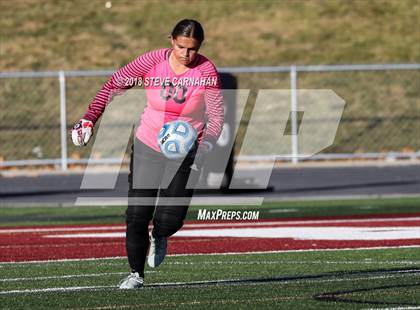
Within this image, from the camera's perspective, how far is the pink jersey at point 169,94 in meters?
9.07

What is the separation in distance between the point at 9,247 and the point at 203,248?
2.04 metres

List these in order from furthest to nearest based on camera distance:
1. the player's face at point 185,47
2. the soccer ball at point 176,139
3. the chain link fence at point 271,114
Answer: the chain link fence at point 271,114 < the player's face at point 185,47 < the soccer ball at point 176,139

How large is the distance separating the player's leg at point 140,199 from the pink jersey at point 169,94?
0.37ft

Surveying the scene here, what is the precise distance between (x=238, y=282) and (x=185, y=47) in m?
1.84

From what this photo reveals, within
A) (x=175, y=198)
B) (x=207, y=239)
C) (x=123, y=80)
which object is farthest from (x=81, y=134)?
(x=207, y=239)

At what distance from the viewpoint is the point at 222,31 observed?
34.2 m

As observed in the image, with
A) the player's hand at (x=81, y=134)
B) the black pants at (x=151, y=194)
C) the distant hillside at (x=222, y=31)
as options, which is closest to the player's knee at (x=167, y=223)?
the black pants at (x=151, y=194)

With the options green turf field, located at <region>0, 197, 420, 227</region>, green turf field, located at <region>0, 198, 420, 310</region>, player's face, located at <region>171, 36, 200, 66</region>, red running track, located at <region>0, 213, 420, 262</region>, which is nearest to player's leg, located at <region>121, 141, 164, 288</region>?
green turf field, located at <region>0, 198, 420, 310</region>

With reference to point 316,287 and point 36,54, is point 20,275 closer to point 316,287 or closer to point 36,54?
point 316,287

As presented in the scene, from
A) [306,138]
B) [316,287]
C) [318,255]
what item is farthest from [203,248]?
[306,138]

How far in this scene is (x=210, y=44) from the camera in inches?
1309

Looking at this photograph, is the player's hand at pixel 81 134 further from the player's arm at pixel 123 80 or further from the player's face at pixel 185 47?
the player's face at pixel 185 47

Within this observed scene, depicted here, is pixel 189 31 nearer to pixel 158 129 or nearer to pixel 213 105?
pixel 213 105

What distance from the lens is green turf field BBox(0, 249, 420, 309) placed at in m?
8.08
